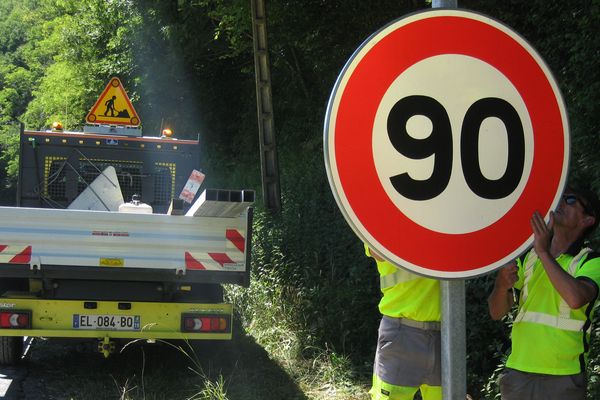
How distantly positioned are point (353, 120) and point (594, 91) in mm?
4652

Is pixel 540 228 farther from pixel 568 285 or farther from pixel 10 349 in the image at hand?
pixel 10 349

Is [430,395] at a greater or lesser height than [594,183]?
lesser

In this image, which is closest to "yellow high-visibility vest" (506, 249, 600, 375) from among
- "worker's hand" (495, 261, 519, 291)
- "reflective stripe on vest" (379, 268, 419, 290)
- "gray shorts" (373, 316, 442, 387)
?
"worker's hand" (495, 261, 519, 291)

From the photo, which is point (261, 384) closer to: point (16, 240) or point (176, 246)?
point (176, 246)

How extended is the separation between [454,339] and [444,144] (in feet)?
1.81

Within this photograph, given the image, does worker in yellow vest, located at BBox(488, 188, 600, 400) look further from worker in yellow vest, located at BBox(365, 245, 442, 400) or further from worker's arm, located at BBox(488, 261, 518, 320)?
Result: worker in yellow vest, located at BBox(365, 245, 442, 400)

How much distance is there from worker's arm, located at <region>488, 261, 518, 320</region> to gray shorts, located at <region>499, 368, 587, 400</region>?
11.0 inches

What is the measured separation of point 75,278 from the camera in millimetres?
6859

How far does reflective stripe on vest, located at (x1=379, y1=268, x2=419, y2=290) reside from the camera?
3.70m

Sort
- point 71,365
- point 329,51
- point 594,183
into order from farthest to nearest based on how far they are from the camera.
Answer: point 329,51, point 71,365, point 594,183

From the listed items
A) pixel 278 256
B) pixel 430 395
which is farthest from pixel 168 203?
pixel 430 395

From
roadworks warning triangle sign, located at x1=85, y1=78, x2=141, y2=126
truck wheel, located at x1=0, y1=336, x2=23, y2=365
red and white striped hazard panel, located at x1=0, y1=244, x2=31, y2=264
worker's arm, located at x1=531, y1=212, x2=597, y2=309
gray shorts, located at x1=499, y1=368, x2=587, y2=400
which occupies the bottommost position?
truck wheel, located at x1=0, y1=336, x2=23, y2=365

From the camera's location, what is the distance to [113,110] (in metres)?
10.4

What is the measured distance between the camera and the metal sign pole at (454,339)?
6.96 ft
